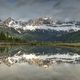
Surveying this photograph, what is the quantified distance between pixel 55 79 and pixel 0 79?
608 centimetres

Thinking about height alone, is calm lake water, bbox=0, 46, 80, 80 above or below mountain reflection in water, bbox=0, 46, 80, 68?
above

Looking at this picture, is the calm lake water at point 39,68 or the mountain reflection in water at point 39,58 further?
the mountain reflection in water at point 39,58

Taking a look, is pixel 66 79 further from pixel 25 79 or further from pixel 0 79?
pixel 0 79

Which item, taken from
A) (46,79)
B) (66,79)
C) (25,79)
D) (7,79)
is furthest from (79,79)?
(7,79)

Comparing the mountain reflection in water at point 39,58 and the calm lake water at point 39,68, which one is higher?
the calm lake water at point 39,68

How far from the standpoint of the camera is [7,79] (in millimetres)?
31062

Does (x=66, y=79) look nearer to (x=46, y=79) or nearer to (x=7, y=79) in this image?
(x=46, y=79)

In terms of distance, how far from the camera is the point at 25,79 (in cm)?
3150

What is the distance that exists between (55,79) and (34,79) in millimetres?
2396

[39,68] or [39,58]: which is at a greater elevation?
[39,68]

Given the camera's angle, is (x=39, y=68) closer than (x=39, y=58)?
Yes

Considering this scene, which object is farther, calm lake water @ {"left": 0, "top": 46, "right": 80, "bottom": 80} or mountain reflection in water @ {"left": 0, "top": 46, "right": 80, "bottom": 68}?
mountain reflection in water @ {"left": 0, "top": 46, "right": 80, "bottom": 68}

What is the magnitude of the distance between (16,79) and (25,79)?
1.16 meters

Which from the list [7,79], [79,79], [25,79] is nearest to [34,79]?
[25,79]
